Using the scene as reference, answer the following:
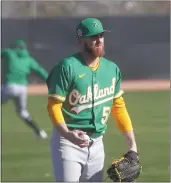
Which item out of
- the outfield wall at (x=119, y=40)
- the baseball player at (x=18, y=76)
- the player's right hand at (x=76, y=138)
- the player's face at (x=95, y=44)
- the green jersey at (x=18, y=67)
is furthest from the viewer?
the outfield wall at (x=119, y=40)

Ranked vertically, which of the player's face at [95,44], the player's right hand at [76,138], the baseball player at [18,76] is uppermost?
the player's face at [95,44]

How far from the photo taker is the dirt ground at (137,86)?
2559cm

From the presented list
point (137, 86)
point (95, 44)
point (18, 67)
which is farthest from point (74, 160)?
point (137, 86)

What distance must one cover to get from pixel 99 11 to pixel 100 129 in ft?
83.6

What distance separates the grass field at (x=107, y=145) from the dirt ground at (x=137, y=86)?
17.5 feet

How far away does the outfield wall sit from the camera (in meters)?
27.5

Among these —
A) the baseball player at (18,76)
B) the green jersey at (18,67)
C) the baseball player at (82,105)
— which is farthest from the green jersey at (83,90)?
the green jersey at (18,67)

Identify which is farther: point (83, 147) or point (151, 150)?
point (151, 150)

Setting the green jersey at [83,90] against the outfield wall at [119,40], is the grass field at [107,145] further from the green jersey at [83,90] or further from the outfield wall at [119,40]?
the outfield wall at [119,40]

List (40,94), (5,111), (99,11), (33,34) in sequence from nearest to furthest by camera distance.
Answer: (5,111)
(40,94)
(33,34)
(99,11)

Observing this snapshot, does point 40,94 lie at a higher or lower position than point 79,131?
lower

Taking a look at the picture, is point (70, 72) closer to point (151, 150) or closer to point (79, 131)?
point (79, 131)

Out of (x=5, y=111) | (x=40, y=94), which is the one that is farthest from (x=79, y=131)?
(x=40, y=94)

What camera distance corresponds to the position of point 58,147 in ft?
18.8
